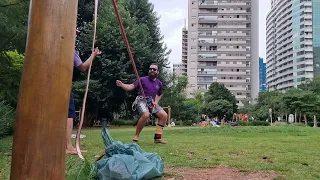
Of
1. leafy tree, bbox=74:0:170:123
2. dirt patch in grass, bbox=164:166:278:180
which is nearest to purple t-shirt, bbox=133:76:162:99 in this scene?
dirt patch in grass, bbox=164:166:278:180

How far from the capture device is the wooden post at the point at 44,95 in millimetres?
1644

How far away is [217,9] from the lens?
→ 326 feet

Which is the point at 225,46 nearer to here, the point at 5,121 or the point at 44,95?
the point at 5,121

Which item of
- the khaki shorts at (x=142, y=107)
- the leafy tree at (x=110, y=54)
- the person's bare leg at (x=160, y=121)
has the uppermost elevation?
the leafy tree at (x=110, y=54)

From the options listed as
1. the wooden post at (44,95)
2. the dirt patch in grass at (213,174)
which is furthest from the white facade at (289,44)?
the wooden post at (44,95)

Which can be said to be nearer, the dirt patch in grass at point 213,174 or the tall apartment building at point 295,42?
the dirt patch in grass at point 213,174

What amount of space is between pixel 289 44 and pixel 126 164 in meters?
119

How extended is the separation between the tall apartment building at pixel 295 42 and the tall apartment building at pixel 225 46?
16.4 metres

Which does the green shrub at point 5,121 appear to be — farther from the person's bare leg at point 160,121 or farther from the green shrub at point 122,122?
the green shrub at point 122,122

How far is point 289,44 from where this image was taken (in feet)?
374

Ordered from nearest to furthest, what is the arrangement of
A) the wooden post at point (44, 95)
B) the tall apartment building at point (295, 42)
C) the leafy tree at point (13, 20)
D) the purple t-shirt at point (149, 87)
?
the wooden post at point (44, 95)
the purple t-shirt at point (149, 87)
the leafy tree at point (13, 20)
the tall apartment building at point (295, 42)

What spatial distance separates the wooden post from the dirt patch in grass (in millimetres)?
1762

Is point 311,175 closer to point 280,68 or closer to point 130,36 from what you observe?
point 130,36

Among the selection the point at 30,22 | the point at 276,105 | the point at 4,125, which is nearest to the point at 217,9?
the point at 276,105
